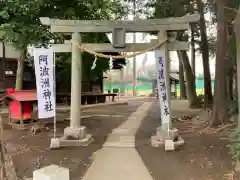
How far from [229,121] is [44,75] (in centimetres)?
693

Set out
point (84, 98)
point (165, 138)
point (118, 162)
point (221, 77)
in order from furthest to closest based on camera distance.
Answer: point (84, 98) → point (221, 77) → point (165, 138) → point (118, 162)

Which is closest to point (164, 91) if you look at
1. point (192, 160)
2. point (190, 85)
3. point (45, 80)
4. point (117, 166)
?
point (192, 160)

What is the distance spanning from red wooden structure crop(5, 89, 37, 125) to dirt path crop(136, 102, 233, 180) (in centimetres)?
490

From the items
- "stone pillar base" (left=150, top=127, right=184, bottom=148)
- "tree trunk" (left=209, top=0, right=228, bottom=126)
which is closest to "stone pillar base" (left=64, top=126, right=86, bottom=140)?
"stone pillar base" (left=150, top=127, right=184, bottom=148)

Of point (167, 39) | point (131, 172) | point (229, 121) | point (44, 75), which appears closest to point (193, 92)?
point (229, 121)

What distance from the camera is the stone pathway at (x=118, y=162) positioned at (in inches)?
254

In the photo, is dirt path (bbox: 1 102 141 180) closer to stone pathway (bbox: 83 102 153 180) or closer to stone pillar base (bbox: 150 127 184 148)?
stone pathway (bbox: 83 102 153 180)

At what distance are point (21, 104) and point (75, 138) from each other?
13.3 ft

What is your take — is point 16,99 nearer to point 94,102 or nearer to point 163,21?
point 163,21

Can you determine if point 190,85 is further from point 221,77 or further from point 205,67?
point 221,77

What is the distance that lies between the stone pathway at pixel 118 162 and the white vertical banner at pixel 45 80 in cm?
199

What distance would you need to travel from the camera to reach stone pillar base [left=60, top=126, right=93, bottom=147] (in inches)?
370

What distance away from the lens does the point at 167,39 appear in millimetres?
9672

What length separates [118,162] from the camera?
24.7ft
